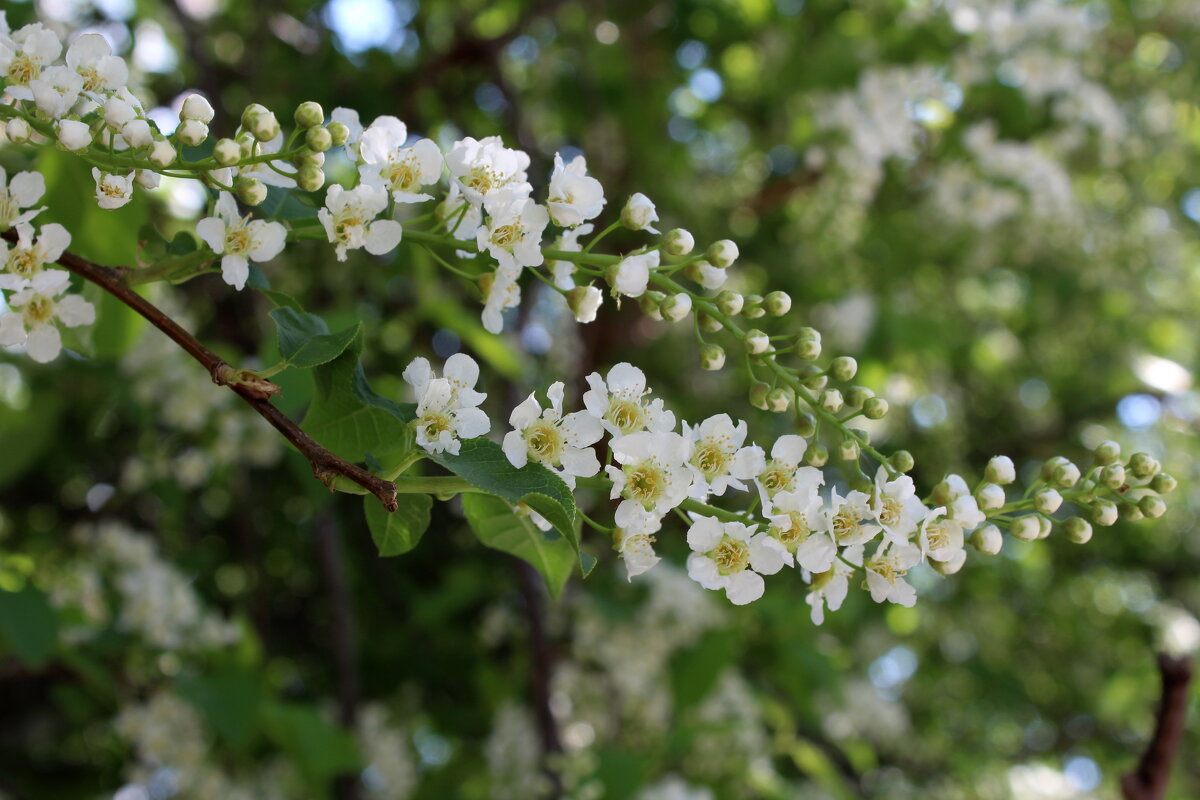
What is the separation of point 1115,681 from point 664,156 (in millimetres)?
3159

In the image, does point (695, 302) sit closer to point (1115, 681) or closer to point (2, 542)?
point (2, 542)

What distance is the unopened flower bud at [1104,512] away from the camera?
117 cm

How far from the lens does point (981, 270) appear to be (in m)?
4.46

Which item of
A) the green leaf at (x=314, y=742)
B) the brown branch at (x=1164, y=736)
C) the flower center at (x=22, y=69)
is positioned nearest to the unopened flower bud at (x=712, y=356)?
the flower center at (x=22, y=69)

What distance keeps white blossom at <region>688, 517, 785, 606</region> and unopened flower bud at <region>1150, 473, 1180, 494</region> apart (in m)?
0.46

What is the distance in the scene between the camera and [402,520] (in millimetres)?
1073

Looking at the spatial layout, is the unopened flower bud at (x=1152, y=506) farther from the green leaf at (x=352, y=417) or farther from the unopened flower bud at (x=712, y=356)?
the green leaf at (x=352, y=417)

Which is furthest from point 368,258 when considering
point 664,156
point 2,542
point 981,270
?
point 981,270

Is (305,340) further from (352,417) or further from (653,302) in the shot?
(653,302)

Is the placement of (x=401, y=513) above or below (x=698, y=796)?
above

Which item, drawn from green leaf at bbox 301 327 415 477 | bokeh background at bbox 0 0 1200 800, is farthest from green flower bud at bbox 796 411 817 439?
bokeh background at bbox 0 0 1200 800

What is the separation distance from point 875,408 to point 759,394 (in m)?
0.13

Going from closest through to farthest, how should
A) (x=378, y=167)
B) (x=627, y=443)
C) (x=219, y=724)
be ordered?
(x=627, y=443) → (x=378, y=167) → (x=219, y=724)

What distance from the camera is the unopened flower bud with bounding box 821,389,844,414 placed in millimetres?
1179
